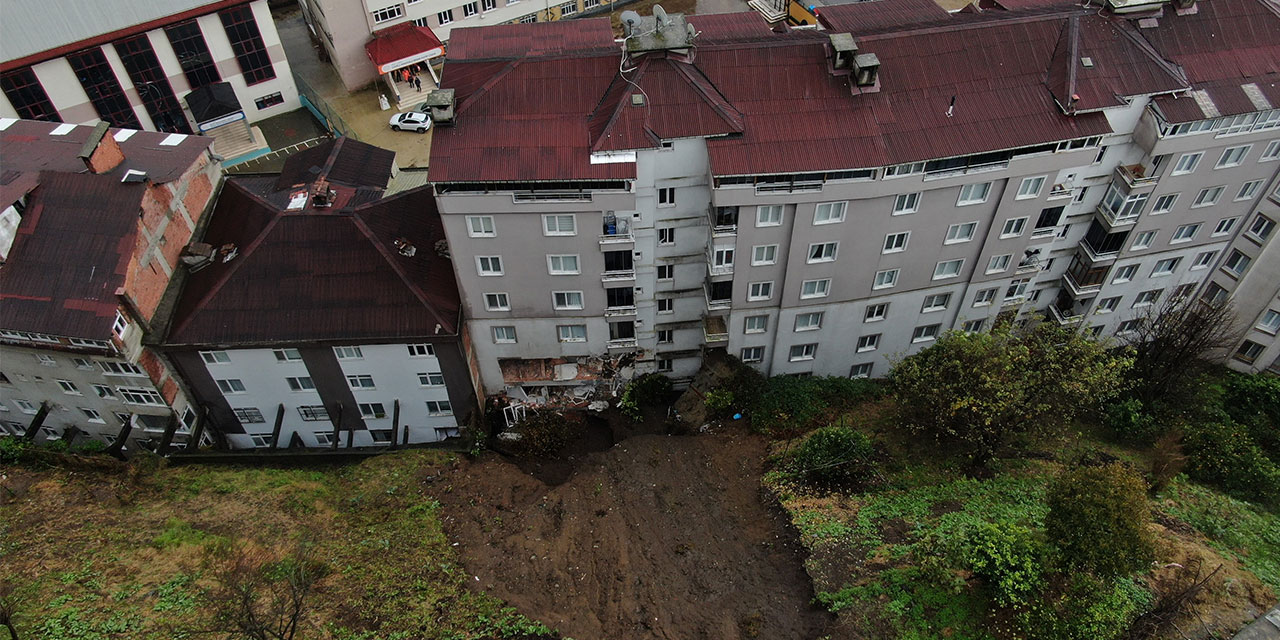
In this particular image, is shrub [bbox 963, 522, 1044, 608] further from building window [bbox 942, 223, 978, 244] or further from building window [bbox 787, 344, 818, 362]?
building window [bbox 787, 344, 818, 362]

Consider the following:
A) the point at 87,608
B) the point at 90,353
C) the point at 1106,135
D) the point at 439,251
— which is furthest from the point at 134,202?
the point at 1106,135

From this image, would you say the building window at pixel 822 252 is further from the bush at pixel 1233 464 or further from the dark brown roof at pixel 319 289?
the bush at pixel 1233 464

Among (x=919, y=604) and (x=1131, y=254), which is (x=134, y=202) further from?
(x=1131, y=254)

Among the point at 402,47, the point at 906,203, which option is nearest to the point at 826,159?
the point at 906,203

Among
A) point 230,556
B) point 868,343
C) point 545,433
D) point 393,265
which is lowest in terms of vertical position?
point 545,433

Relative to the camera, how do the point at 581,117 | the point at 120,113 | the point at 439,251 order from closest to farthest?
the point at 581,117 < the point at 439,251 < the point at 120,113

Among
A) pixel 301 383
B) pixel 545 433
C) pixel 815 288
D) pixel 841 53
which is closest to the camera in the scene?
pixel 841 53

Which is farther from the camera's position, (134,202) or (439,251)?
(439,251)

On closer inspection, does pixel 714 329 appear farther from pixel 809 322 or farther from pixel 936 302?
pixel 936 302
